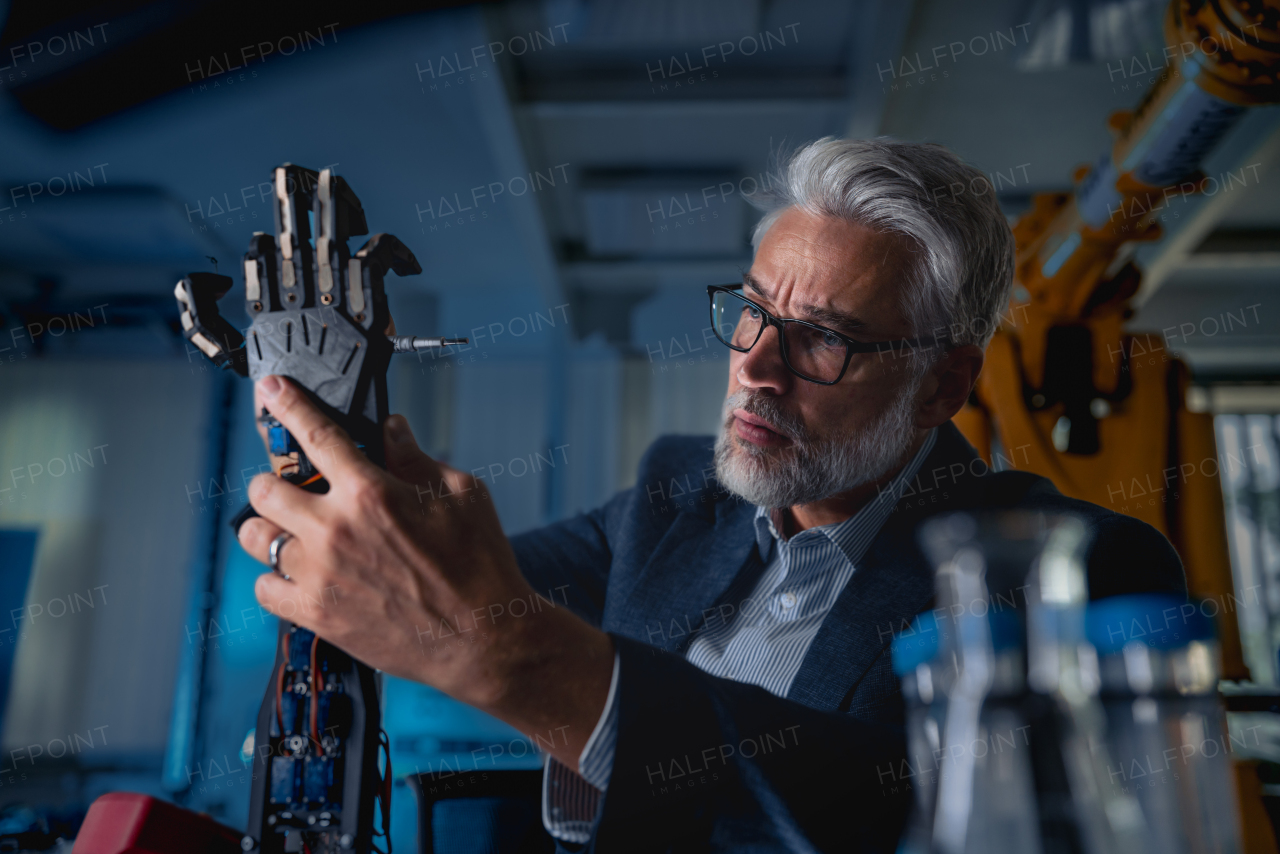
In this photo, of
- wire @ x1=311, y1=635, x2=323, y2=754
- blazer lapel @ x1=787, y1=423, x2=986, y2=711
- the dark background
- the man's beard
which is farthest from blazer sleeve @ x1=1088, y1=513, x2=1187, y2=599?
the dark background

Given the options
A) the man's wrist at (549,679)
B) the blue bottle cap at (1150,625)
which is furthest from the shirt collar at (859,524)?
the blue bottle cap at (1150,625)

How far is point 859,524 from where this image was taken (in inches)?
41.0

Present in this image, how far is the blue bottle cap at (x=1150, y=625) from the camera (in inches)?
12.5

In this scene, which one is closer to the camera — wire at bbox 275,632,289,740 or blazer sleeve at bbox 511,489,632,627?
wire at bbox 275,632,289,740

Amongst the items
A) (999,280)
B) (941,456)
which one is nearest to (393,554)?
(941,456)

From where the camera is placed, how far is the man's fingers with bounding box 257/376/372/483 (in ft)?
1.57

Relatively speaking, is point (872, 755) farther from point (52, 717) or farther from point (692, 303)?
point (52, 717)

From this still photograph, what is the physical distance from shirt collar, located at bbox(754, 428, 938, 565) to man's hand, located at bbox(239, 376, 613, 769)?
23.2 inches

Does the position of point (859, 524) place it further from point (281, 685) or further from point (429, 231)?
point (429, 231)

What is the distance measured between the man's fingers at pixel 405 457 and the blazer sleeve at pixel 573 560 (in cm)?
65

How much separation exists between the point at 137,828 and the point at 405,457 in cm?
34

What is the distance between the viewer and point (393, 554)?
1.54 feet

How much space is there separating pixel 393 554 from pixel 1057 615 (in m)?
0.36

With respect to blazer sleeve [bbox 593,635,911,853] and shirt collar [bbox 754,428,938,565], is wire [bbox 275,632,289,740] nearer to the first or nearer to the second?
blazer sleeve [bbox 593,635,911,853]
